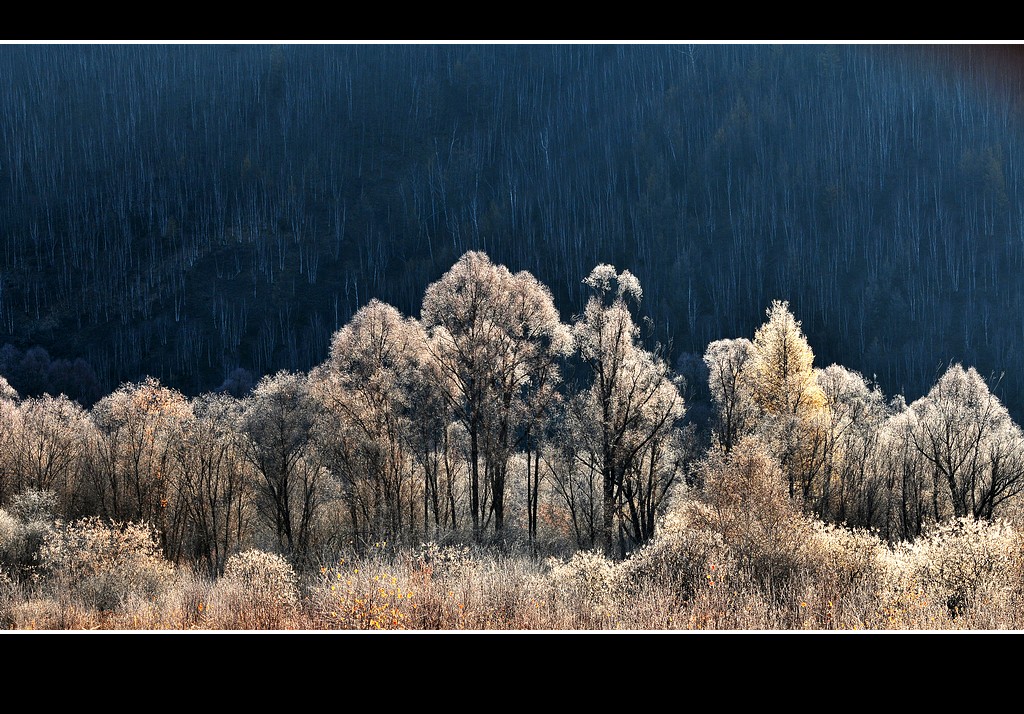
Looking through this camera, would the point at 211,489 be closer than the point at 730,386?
No

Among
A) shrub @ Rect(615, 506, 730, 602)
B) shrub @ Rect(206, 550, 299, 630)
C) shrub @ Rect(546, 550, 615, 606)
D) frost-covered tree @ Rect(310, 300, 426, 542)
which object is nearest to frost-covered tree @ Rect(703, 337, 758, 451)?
frost-covered tree @ Rect(310, 300, 426, 542)

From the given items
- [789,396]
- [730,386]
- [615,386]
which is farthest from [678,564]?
[730,386]

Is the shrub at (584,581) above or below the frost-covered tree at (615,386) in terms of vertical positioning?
below

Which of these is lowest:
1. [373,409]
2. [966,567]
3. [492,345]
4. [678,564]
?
[678,564]

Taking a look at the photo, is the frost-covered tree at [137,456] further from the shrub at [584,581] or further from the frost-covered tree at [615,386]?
the shrub at [584,581]

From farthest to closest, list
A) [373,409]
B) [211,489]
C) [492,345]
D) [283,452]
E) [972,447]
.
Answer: [211,489] < [283,452] < [972,447] < [373,409] < [492,345]

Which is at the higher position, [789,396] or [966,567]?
[789,396]

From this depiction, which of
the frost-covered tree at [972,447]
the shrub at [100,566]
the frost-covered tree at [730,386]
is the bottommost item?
the shrub at [100,566]

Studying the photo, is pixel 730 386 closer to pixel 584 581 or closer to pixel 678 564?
pixel 678 564

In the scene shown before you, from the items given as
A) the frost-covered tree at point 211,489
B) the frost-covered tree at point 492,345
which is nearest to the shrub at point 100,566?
the frost-covered tree at point 492,345

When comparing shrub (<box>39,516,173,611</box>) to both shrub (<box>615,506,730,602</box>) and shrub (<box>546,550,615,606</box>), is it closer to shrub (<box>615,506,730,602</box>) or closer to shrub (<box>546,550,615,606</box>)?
shrub (<box>546,550,615,606</box>)

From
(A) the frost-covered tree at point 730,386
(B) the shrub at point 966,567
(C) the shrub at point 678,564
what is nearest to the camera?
(B) the shrub at point 966,567

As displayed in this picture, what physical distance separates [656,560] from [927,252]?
206216mm
